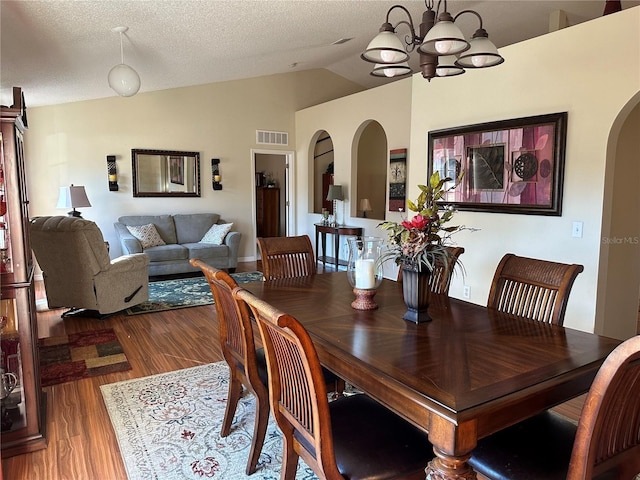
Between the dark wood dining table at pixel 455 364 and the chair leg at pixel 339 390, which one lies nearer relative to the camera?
the dark wood dining table at pixel 455 364

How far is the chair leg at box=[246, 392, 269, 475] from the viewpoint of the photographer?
1.96 meters

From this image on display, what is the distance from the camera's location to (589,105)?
3061 mm

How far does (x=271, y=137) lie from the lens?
7941mm

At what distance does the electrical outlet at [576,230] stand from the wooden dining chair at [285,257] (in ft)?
6.40

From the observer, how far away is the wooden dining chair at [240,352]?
184cm

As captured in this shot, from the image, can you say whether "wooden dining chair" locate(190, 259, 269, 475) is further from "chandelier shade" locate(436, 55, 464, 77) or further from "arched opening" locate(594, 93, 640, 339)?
"arched opening" locate(594, 93, 640, 339)

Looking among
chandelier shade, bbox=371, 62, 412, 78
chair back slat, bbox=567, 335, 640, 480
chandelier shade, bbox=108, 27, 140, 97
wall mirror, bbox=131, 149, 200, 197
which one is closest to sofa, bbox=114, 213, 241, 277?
wall mirror, bbox=131, 149, 200, 197

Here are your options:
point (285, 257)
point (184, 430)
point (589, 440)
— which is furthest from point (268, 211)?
point (589, 440)

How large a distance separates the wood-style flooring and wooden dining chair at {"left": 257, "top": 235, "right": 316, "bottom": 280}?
107 cm

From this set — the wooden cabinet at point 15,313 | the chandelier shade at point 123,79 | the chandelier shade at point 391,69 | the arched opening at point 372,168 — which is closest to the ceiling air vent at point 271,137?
the arched opening at point 372,168

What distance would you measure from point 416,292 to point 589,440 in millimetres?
803

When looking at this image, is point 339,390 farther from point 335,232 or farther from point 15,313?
point 335,232

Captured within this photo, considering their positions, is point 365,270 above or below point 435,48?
below

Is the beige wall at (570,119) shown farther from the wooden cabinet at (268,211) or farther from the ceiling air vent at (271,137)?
the wooden cabinet at (268,211)
